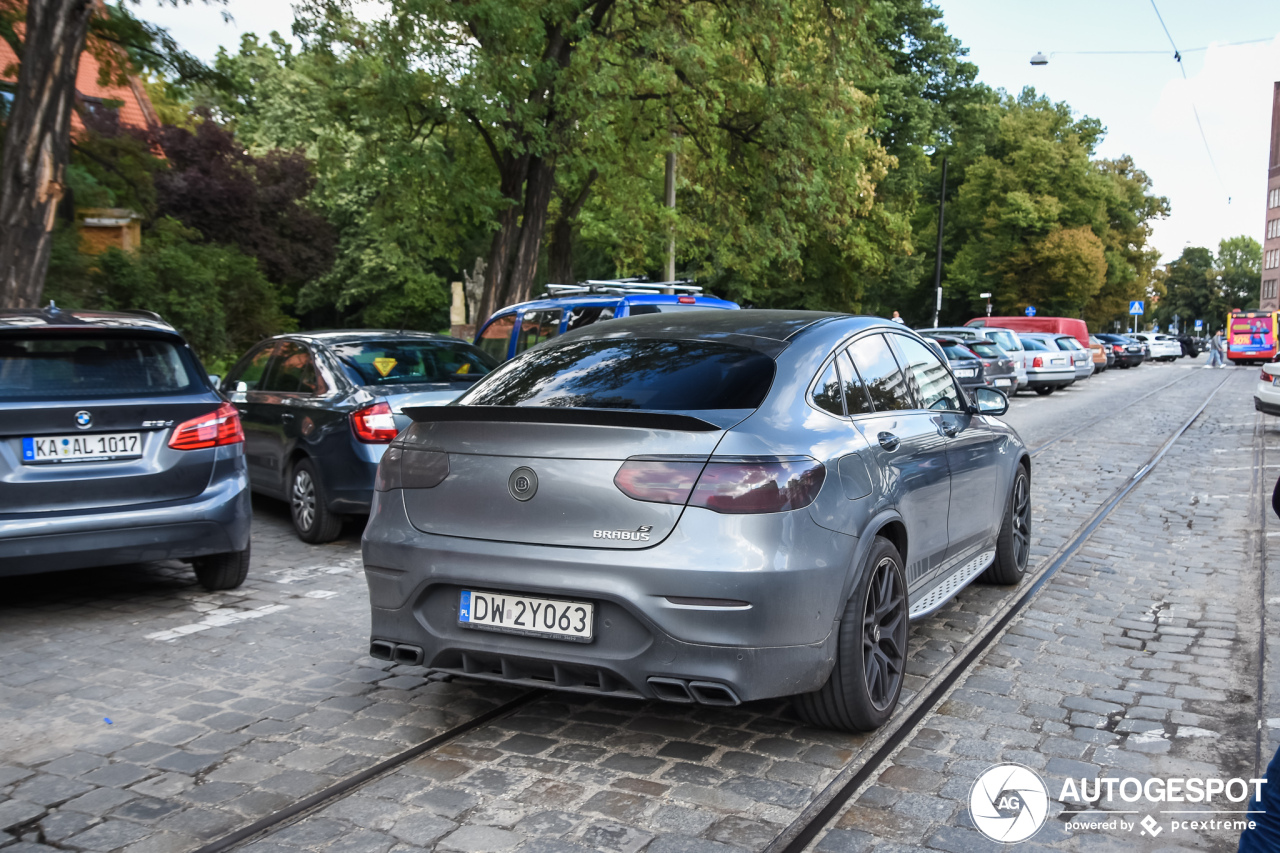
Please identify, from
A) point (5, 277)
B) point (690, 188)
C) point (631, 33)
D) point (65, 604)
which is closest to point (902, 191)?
point (690, 188)

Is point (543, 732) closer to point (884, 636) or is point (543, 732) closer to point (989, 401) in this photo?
point (884, 636)

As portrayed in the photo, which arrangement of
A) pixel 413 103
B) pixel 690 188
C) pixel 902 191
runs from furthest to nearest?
pixel 902 191 < pixel 690 188 < pixel 413 103

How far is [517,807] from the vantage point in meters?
3.71

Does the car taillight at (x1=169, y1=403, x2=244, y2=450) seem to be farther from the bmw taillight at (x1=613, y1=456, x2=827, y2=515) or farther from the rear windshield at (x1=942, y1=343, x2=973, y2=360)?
the rear windshield at (x1=942, y1=343, x2=973, y2=360)

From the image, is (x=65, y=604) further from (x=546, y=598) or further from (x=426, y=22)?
(x=426, y=22)

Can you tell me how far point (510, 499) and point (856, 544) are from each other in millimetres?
1269

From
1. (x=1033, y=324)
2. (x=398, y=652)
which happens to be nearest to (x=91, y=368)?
(x=398, y=652)

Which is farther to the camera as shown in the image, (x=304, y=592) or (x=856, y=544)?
(x=304, y=592)

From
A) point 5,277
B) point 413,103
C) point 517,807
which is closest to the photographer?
point 517,807

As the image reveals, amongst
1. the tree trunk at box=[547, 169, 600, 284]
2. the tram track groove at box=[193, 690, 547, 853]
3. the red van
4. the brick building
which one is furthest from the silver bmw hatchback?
the red van

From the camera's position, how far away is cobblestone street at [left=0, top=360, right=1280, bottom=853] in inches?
141

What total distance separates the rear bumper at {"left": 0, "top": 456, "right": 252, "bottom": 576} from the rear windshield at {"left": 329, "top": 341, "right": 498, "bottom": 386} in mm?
1932

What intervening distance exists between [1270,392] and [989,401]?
12242mm

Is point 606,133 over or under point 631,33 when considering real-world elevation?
under
